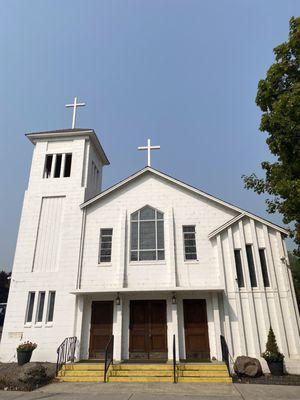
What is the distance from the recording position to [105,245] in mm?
13648

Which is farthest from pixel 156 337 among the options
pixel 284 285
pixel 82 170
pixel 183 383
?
pixel 82 170

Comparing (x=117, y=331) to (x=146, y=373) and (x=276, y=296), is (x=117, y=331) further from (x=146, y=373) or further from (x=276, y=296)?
(x=276, y=296)

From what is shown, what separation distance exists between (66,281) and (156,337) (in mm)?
4731

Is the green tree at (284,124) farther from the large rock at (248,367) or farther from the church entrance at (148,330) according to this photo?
the church entrance at (148,330)

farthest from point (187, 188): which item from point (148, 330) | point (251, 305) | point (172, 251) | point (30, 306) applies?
point (30, 306)

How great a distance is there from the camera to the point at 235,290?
466 inches

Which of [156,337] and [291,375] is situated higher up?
[156,337]

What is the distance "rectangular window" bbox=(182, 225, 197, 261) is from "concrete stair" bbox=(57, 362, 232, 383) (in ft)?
14.5

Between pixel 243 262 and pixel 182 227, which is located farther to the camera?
pixel 182 227

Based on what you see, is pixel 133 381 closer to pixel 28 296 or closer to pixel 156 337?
pixel 156 337

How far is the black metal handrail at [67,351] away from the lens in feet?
36.5

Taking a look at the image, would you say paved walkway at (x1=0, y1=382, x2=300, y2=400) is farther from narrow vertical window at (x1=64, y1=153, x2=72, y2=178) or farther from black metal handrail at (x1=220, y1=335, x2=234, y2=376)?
narrow vertical window at (x1=64, y1=153, x2=72, y2=178)

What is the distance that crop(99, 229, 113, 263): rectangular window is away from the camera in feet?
43.9

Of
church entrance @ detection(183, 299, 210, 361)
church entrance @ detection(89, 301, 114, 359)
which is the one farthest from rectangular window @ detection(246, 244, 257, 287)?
church entrance @ detection(89, 301, 114, 359)
